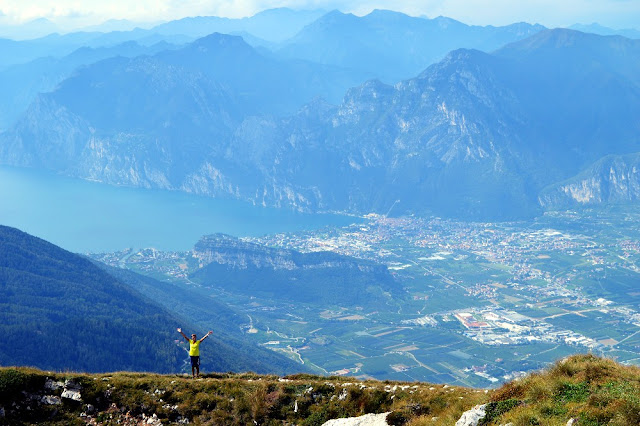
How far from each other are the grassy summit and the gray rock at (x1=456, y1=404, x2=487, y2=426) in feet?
1.22

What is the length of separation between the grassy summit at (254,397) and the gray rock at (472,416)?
37 centimetres

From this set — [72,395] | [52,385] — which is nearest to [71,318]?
[52,385]

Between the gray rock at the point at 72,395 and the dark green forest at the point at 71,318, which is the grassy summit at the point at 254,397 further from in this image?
the dark green forest at the point at 71,318

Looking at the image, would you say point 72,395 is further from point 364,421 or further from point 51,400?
point 364,421

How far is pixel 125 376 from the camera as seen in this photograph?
25.8m

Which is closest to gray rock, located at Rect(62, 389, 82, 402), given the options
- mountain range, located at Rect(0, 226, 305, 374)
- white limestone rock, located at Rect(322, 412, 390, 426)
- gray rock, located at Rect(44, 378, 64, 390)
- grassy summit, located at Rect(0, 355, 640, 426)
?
grassy summit, located at Rect(0, 355, 640, 426)

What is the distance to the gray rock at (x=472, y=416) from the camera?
18797 mm

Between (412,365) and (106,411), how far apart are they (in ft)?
377

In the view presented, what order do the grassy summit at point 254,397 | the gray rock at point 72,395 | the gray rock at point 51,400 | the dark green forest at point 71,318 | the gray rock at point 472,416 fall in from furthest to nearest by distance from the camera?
1. the dark green forest at point 71,318
2. the gray rock at point 72,395
3. the gray rock at point 51,400
4. the grassy summit at point 254,397
5. the gray rock at point 472,416

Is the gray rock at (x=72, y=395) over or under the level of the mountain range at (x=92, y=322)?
under

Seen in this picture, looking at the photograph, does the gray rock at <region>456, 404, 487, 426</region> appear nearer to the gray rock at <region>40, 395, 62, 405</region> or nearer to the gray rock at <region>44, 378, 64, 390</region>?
the gray rock at <region>40, 395, 62, 405</region>

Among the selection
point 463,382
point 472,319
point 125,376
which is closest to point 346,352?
point 463,382

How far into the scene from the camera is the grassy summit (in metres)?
20.2

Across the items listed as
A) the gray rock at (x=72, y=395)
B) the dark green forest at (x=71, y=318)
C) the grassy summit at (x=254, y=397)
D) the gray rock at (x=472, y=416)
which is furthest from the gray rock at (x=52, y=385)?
the dark green forest at (x=71, y=318)
